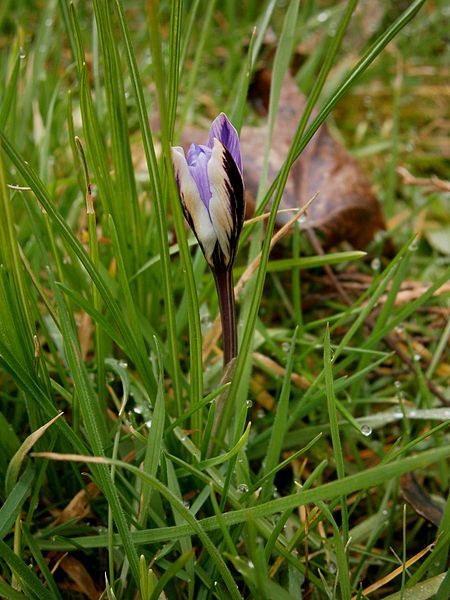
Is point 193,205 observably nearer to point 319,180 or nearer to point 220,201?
point 220,201

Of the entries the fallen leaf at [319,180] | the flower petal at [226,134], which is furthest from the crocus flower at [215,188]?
the fallen leaf at [319,180]

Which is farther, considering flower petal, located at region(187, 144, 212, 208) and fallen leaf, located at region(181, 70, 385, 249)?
fallen leaf, located at region(181, 70, 385, 249)

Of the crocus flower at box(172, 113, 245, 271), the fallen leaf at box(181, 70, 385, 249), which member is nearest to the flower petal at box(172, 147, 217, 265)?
the crocus flower at box(172, 113, 245, 271)

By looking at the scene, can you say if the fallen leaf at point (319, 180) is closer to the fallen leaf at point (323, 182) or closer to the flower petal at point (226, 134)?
the fallen leaf at point (323, 182)

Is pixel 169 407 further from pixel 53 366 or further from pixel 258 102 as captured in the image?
pixel 258 102

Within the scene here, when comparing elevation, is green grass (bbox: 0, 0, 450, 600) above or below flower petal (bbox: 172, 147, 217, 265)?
below

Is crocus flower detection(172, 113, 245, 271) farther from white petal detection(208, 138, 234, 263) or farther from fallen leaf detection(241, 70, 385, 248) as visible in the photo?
fallen leaf detection(241, 70, 385, 248)

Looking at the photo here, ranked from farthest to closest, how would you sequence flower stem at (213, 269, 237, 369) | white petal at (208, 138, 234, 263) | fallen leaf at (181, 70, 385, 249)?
fallen leaf at (181, 70, 385, 249), flower stem at (213, 269, 237, 369), white petal at (208, 138, 234, 263)
